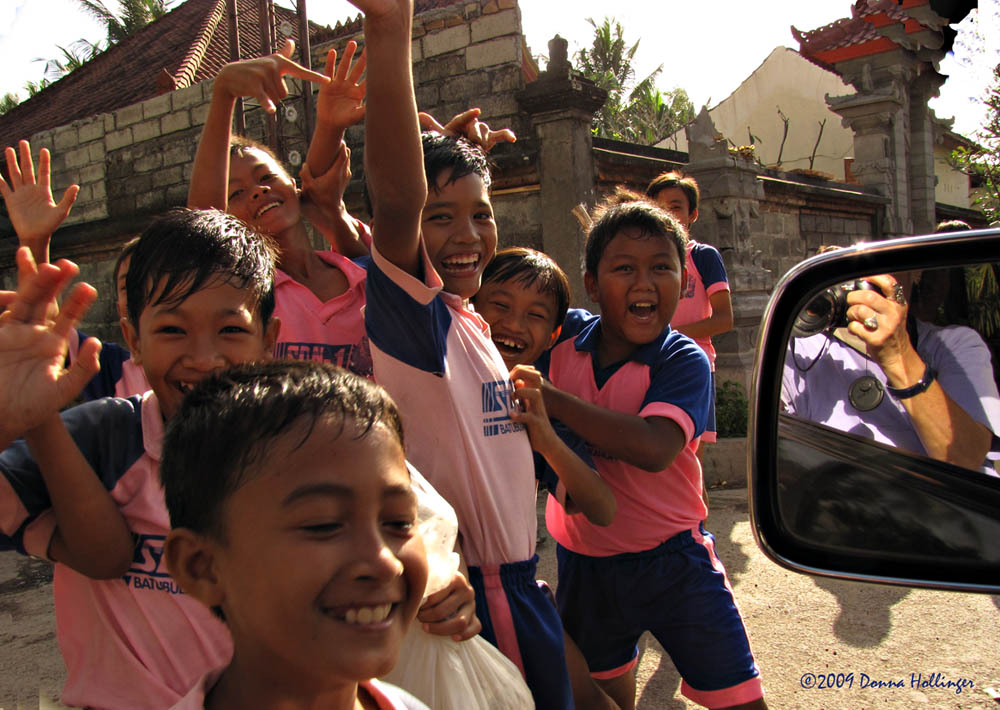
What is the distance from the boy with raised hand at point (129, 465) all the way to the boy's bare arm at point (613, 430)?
69 cm

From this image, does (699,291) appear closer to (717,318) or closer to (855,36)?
(717,318)

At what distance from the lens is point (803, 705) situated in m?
2.65

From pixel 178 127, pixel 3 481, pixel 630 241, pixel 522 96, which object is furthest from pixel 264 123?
pixel 3 481

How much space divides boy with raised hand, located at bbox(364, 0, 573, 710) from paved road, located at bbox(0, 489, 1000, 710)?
5.03 feet

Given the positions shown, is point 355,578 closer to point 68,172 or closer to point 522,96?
point 522,96

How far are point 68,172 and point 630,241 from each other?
33.7 ft

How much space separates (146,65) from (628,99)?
2071 cm

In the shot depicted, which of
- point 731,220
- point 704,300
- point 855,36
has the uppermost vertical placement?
point 855,36

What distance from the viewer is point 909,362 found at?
3.30 ft

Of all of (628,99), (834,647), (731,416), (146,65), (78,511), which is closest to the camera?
(78,511)

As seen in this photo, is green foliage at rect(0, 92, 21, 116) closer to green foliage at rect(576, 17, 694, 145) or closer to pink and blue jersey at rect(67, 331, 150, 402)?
green foliage at rect(576, 17, 694, 145)

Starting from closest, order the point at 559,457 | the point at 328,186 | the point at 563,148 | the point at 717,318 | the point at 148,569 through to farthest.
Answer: the point at 148,569 → the point at 559,457 → the point at 328,186 → the point at 717,318 → the point at 563,148

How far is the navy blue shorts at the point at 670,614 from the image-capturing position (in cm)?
191

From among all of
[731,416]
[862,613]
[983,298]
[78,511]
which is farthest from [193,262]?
[731,416]
